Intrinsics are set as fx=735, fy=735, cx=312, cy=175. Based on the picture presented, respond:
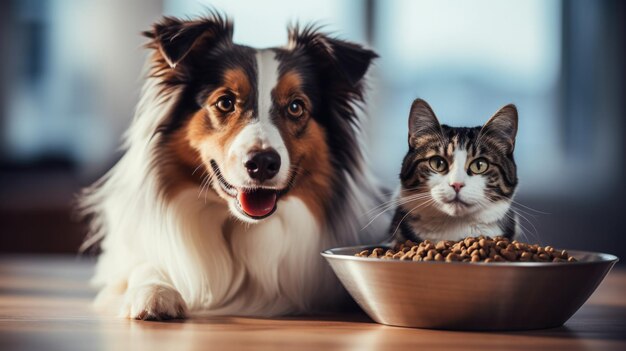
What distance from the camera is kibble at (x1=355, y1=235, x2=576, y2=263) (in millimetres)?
1244

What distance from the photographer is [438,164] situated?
1.43 meters

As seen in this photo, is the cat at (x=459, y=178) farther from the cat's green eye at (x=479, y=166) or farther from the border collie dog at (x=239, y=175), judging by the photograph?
the border collie dog at (x=239, y=175)

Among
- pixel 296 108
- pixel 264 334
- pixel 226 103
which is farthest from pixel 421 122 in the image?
pixel 264 334

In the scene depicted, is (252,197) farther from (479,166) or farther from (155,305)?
(479,166)

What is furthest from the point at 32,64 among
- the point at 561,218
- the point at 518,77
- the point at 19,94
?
the point at 561,218

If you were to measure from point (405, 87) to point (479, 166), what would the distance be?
2.86 meters

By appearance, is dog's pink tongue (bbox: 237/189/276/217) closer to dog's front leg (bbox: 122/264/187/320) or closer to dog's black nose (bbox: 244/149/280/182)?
dog's black nose (bbox: 244/149/280/182)

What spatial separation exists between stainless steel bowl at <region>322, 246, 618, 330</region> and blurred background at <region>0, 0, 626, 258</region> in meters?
2.56

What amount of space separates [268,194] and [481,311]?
55cm

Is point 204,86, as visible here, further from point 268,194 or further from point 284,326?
point 284,326

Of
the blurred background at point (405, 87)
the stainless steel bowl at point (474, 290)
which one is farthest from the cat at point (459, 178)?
the blurred background at point (405, 87)

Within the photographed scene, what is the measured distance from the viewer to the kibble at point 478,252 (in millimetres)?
1244

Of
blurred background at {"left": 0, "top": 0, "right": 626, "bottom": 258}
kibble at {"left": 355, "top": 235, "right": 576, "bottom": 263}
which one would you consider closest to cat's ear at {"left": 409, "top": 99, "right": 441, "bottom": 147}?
kibble at {"left": 355, "top": 235, "right": 576, "bottom": 263}

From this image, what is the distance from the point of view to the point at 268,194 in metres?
1.59
